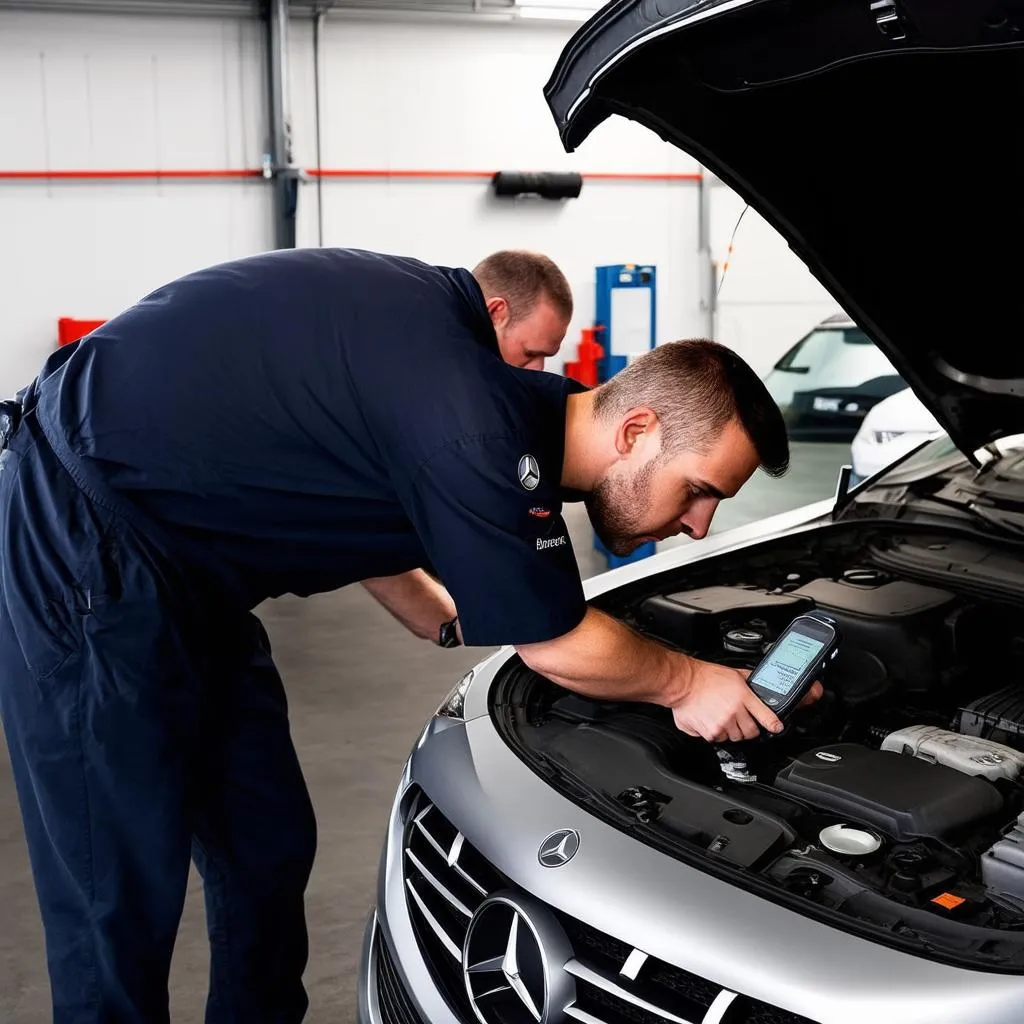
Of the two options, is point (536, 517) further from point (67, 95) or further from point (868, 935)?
point (67, 95)

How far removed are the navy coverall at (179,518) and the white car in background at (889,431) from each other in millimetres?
3156

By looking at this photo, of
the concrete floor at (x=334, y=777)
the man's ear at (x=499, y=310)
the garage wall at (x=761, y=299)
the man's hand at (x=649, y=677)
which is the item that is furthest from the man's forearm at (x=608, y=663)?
the garage wall at (x=761, y=299)

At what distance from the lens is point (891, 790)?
143 cm

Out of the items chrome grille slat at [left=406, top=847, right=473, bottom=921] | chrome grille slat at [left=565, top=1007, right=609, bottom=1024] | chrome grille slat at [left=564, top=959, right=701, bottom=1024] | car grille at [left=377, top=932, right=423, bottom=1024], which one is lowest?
car grille at [left=377, top=932, right=423, bottom=1024]

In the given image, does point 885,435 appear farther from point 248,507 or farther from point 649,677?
point 248,507

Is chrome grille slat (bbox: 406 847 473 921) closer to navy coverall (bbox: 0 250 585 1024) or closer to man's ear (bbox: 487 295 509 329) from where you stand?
navy coverall (bbox: 0 250 585 1024)

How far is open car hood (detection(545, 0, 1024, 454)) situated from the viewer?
1294mm

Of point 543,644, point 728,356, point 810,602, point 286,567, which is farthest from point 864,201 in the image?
point 286,567

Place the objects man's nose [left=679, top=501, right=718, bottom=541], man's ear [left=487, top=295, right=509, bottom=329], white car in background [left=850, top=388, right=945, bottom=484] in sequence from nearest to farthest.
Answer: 1. man's nose [left=679, top=501, right=718, bottom=541]
2. man's ear [left=487, top=295, right=509, bottom=329]
3. white car in background [left=850, top=388, right=945, bottom=484]

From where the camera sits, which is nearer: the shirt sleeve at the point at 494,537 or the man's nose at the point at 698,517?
the shirt sleeve at the point at 494,537

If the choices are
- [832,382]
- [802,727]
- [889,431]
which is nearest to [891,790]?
[802,727]

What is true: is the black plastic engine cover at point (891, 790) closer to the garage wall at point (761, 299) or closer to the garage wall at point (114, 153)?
the garage wall at point (114, 153)

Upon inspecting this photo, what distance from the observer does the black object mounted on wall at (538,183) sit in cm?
753

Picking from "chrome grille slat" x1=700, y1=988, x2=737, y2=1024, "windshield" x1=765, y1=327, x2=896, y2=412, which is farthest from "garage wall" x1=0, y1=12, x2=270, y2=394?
"chrome grille slat" x1=700, y1=988, x2=737, y2=1024
